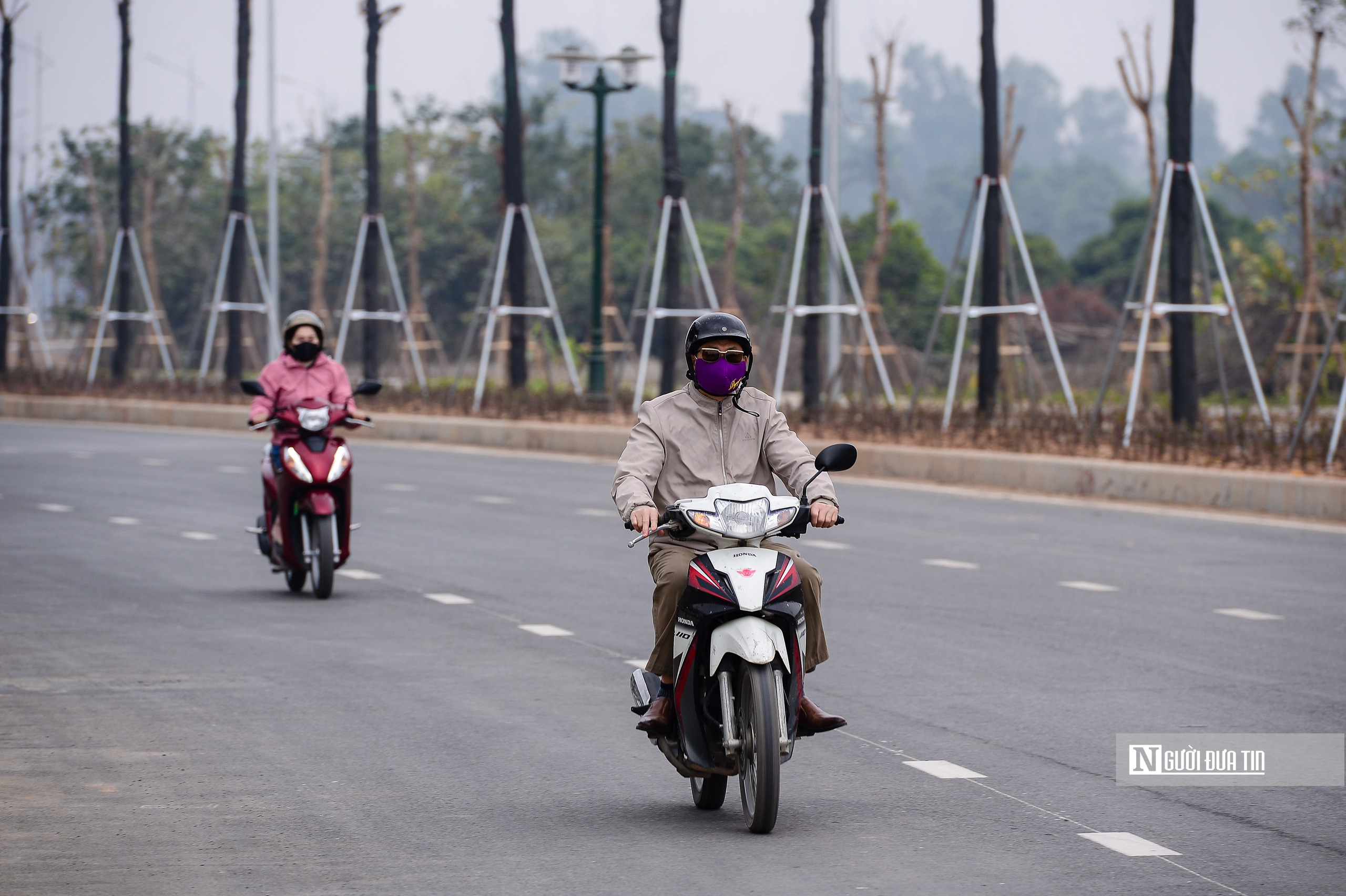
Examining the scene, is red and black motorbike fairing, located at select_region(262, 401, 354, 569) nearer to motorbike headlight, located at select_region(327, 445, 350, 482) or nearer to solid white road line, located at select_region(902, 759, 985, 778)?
motorbike headlight, located at select_region(327, 445, 350, 482)

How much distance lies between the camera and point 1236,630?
1046cm

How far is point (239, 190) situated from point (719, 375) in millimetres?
34467

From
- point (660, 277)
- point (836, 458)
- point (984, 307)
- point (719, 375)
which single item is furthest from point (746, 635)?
point (660, 277)

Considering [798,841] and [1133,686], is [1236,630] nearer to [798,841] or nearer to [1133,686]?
[1133,686]

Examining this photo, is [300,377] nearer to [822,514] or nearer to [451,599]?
[451,599]

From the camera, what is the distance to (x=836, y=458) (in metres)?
6.01

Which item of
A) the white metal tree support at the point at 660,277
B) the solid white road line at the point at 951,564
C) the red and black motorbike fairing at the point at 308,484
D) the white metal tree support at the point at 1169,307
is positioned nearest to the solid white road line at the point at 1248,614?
the solid white road line at the point at 951,564

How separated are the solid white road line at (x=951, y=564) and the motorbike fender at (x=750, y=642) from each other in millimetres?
7617

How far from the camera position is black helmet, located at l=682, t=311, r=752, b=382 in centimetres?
611

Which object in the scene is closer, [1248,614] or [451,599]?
[1248,614]

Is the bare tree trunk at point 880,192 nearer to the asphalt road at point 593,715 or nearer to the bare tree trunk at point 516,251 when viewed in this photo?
the bare tree trunk at point 516,251


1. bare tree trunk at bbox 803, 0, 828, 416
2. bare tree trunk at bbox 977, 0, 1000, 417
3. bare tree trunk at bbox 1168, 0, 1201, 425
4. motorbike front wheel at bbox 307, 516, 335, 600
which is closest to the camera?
motorbike front wheel at bbox 307, 516, 335, 600

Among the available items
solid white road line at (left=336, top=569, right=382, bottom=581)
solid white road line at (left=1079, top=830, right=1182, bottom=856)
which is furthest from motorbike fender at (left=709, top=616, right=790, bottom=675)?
solid white road line at (left=336, top=569, right=382, bottom=581)

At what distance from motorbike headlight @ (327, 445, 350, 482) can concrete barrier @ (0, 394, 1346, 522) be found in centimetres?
892
